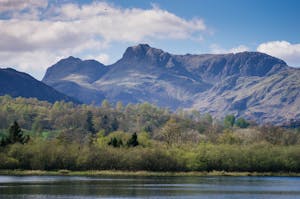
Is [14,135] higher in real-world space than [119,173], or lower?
higher

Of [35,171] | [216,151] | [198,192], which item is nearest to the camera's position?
[198,192]

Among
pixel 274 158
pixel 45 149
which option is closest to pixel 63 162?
pixel 45 149

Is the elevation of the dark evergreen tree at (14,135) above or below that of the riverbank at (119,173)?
above

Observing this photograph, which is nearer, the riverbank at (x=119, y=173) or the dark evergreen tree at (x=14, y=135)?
the riverbank at (x=119, y=173)

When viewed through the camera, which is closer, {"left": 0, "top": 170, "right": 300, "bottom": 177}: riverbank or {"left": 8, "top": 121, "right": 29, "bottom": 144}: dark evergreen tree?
{"left": 0, "top": 170, "right": 300, "bottom": 177}: riverbank

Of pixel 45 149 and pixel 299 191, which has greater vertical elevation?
pixel 45 149

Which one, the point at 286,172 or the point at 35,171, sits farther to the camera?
the point at 286,172

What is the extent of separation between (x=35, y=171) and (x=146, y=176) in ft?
110

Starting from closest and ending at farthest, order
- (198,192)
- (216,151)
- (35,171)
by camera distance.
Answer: (198,192), (35,171), (216,151)

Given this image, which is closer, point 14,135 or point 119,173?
point 119,173

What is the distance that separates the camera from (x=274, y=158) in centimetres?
18300

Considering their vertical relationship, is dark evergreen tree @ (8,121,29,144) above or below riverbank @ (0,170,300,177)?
above

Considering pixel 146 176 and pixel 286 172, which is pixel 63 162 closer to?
pixel 146 176

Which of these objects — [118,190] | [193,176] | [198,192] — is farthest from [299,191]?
[193,176]
